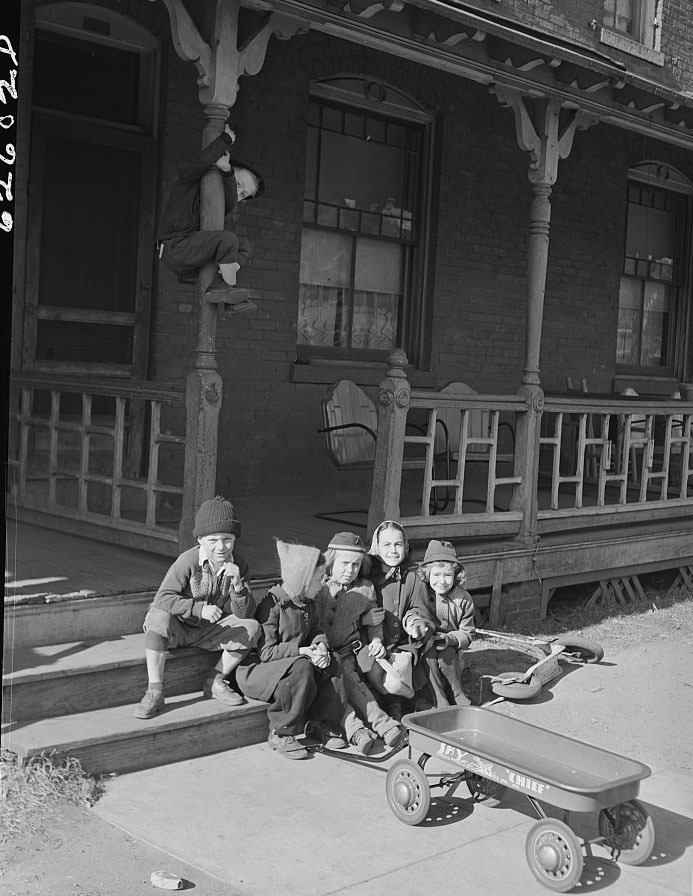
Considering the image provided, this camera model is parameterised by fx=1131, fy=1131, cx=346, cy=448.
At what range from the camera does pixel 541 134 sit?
25.7ft

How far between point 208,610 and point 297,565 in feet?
1.67

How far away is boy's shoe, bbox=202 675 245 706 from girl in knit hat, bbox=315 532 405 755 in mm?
503

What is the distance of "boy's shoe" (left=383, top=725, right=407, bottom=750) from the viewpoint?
5.40m

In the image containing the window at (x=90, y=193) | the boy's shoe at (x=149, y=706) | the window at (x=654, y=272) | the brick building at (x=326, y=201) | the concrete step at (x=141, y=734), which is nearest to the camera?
the concrete step at (x=141, y=734)

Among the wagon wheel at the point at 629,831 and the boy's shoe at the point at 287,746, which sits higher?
the wagon wheel at the point at 629,831

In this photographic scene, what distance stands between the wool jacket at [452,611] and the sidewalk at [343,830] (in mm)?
766

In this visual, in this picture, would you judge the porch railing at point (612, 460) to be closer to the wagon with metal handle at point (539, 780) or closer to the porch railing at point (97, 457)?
the porch railing at point (97, 457)

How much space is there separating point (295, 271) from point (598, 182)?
4149 mm

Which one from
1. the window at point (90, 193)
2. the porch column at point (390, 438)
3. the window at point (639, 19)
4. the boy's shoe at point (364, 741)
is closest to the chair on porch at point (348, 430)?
the porch column at point (390, 438)

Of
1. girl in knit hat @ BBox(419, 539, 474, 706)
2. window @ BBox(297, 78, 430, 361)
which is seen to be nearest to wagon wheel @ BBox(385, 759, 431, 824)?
girl in knit hat @ BBox(419, 539, 474, 706)

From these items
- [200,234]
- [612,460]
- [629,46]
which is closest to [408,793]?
[200,234]

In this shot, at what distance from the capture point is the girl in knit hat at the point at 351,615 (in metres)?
5.59

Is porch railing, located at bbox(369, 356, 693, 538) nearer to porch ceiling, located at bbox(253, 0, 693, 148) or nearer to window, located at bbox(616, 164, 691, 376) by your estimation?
window, located at bbox(616, 164, 691, 376)

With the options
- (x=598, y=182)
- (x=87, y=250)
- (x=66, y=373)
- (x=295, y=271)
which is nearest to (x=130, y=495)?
(x=66, y=373)
